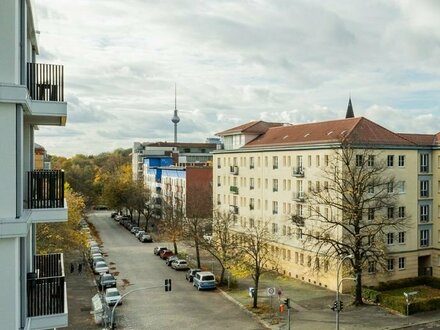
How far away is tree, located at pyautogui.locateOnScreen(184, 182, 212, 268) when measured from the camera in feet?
161

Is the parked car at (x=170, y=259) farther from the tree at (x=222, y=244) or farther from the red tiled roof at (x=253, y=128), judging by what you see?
the red tiled roof at (x=253, y=128)

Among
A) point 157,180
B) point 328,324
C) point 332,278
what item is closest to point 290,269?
point 332,278

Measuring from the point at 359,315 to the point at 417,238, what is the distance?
14.7m

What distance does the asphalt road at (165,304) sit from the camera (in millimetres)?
32781

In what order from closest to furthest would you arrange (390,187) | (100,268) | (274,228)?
1. (390,187)
2. (100,268)
3. (274,228)

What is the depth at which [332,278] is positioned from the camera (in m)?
41.8

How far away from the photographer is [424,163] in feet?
153

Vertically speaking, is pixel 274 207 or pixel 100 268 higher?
pixel 274 207

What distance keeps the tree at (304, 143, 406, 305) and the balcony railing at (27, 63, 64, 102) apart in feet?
98.4

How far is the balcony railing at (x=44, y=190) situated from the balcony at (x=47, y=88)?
3.64 ft


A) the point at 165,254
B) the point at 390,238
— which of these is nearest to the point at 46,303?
the point at 390,238

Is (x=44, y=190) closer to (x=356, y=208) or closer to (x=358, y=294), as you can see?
(x=356, y=208)

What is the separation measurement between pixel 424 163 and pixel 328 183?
11.2 m

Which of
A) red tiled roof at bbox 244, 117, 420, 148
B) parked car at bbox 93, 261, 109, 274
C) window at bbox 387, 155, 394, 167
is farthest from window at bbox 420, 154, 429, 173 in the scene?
parked car at bbox 93, 261, 109, 274
